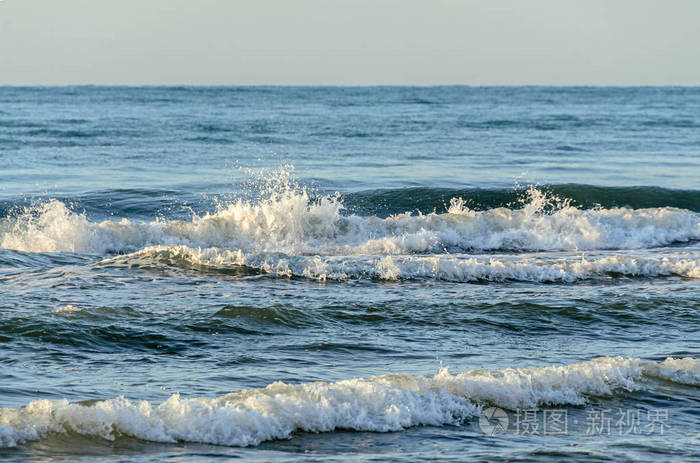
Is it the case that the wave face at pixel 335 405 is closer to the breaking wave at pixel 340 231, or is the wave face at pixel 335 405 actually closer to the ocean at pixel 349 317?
the ocean at pixel 349 317

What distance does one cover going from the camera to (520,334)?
8.55m

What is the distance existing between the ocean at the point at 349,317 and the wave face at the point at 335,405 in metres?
0.02

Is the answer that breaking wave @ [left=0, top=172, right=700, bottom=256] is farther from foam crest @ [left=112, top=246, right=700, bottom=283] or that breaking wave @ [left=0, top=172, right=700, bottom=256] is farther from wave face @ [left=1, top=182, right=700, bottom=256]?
foam crest @ [left=112, top=246, right=700, bottom=283]

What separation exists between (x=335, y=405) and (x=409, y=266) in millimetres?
5732

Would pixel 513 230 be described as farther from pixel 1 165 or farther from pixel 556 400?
pixel 1 165

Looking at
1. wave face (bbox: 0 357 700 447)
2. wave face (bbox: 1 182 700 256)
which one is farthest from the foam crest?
wave face (bbox: 0 357 700 447)

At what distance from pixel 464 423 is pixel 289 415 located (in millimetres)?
1283

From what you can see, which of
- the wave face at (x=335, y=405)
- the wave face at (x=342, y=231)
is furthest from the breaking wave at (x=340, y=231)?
the wave face at (x=335, y=405)

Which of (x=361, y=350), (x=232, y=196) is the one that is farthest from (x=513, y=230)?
(x=361, y=350)

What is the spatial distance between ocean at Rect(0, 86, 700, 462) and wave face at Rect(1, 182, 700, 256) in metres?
0.05

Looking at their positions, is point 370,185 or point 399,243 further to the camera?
point 370,185

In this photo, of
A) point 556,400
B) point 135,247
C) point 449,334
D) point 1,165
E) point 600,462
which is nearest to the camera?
point 600,462

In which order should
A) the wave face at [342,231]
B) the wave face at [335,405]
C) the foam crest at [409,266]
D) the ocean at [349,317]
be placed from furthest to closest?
the wave face at [342,231], the foam crest at [409,266], the ocean at [349,317], the wave face at [335,405]

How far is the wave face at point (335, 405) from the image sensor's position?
556 cm
